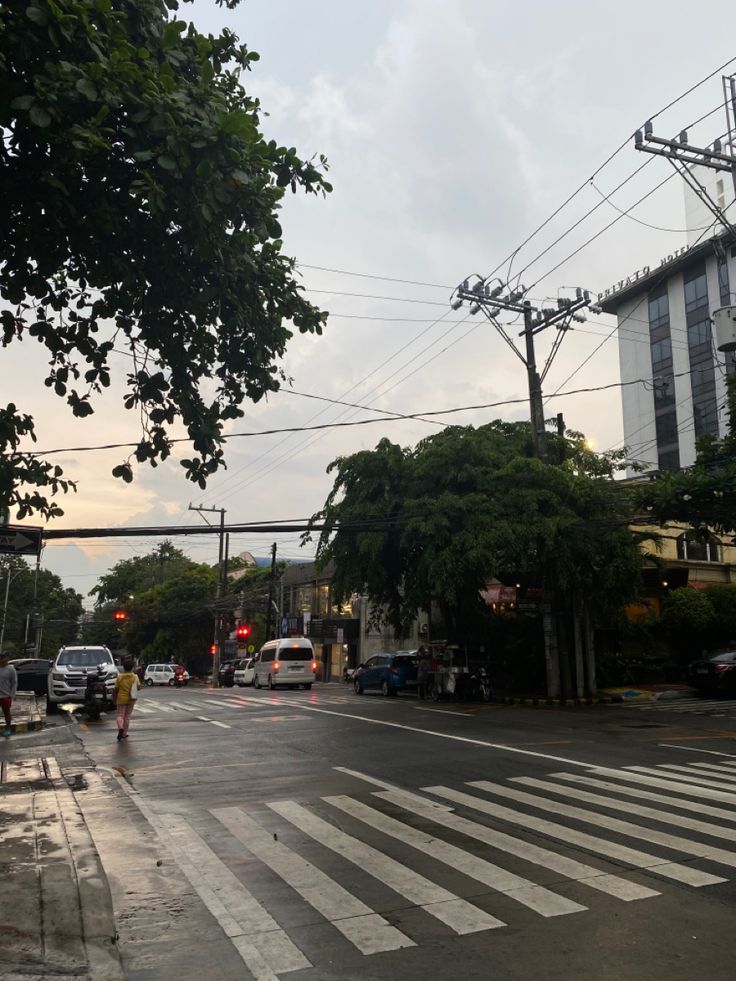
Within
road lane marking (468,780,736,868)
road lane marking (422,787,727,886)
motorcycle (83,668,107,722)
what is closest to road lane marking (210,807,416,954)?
road lane marking (422,787,727,886)

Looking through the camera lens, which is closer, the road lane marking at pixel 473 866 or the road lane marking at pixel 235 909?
the road lane marking at pixel 235 909

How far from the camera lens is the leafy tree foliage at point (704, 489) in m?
18.7

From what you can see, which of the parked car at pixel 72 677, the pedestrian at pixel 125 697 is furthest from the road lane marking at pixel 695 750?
the parked car at pixel 72 677

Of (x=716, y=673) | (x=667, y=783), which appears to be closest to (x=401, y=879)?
(x=667, y=783)

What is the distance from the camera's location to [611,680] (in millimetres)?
29812

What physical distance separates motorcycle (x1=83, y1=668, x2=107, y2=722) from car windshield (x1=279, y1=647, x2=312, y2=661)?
48.2ft

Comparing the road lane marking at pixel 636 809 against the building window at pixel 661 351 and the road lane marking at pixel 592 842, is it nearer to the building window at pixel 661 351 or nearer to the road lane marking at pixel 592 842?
the road lane marking at pixel 592 842

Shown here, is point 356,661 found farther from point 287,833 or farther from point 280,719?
point 287,833

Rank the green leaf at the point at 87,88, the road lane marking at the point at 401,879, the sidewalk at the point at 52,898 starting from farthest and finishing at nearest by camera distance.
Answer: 1. the green leaf at the point at 87,88
2. the road lane marking at the point at 401,879
3. the sidewalk at the point at 52,898

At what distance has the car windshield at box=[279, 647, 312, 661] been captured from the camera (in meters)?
35.3

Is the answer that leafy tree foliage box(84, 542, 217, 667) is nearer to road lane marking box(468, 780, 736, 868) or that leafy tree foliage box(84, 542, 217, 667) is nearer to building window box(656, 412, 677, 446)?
building window box(656, 412, 677, 446)

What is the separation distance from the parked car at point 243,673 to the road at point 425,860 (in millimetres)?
29889

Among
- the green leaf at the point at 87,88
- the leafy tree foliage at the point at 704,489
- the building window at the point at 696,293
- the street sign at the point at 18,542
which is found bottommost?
the street sign at the point at 18,542

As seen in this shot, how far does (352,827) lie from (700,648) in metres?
28.0
